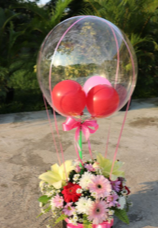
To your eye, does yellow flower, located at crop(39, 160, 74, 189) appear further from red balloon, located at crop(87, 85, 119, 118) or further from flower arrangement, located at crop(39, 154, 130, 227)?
red balloon, located at crop(87, 85, 119, 118)

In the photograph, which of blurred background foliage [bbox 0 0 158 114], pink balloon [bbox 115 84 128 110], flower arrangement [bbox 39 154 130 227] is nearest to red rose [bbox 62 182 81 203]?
flower arrangement [bbox 39 154 130 227]

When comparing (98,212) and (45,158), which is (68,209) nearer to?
(98,212)

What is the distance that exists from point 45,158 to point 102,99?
2.27m

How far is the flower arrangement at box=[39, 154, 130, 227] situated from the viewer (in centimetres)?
200

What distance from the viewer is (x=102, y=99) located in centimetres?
182

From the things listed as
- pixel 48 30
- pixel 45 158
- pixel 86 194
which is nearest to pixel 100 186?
pixel 86 194

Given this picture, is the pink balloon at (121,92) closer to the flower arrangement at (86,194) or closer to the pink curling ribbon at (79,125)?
the pink curling ribbon at (79,125)

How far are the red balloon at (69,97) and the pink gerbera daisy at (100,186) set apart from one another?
54 centimetres

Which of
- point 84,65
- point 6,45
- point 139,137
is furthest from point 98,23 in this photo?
point 6,45

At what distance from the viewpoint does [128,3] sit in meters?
6.14

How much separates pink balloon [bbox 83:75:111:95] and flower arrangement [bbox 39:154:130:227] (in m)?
0.67

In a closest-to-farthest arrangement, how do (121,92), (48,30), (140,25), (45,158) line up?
1. (121,92)
2. (45,158)
3. (48,30)
4. (140,25)

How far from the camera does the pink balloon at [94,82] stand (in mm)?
1904

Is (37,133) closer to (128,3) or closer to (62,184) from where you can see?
(62,184)
